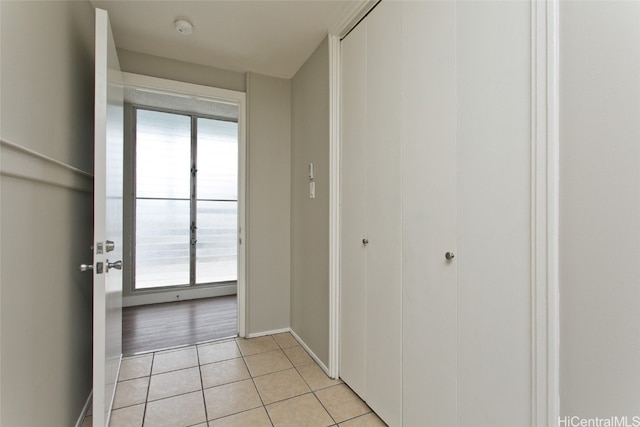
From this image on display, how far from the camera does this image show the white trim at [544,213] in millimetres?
865

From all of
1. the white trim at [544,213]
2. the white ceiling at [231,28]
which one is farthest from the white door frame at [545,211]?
the white ceiling at [231,28]

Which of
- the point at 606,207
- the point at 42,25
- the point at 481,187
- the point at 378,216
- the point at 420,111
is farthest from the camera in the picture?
the point at 378,216

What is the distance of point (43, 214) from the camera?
1243mm

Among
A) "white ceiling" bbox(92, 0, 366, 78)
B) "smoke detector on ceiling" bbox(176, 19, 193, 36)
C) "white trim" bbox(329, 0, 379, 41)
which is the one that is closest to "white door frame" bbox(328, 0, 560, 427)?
"white trim" bbox(329, 0, 379, 41)

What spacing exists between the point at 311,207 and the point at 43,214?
1664mm

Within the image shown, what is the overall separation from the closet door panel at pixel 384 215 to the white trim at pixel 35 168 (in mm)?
1524

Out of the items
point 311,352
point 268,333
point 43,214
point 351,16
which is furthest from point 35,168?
point 268,333

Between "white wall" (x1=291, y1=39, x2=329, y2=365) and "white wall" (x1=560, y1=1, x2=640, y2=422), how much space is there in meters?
1.50

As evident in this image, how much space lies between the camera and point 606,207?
2.55ft

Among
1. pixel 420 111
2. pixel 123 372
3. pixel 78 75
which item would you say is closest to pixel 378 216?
pixel 420 111

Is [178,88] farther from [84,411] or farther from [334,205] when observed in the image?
[84,411]

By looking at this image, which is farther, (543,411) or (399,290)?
(399,290)

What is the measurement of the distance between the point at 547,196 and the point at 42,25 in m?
2.00

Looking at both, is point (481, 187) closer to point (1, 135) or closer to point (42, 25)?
point (1, 135)
